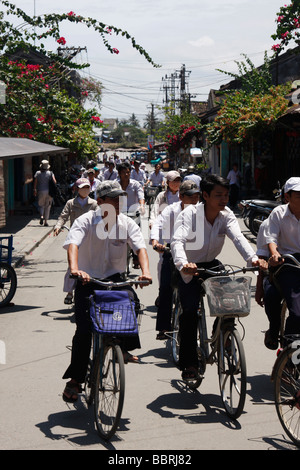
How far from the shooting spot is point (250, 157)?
30375mm

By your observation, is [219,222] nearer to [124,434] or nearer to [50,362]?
[124,434]

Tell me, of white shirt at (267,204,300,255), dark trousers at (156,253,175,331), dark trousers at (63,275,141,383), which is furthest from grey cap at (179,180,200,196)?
dark trousers at (63,275,141,383)

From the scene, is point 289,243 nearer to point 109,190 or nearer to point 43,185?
point 109,190

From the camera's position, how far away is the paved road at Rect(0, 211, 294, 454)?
519 centimetres

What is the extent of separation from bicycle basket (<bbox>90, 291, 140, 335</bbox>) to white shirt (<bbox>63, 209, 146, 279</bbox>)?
1.96ft

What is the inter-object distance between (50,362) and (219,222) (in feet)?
7.75

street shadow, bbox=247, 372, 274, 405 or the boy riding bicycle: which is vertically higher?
the boy riding bicycle

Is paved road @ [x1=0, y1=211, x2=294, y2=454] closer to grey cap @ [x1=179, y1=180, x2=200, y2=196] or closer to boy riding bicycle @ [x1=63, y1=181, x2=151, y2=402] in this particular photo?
boy riding bicycle @ [x1=63, y1=181, x2=151, y2=402]

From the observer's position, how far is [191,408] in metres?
5.99

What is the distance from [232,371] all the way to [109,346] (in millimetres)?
989

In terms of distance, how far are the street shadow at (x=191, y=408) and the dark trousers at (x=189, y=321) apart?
272mm

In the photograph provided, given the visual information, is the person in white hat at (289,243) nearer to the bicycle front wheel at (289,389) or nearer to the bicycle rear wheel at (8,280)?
the bicycle front wheel at (289,389)

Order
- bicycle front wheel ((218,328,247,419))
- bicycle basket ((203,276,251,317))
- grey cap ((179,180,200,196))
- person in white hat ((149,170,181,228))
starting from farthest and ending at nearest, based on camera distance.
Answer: person in white hat ((149,170,181,228)) < grey cap ((179,180,200,196)) < bicycle basket ((203,276,251,317)) < bicycle front wheel ((218,328,247,419))

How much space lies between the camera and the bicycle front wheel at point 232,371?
545cm
